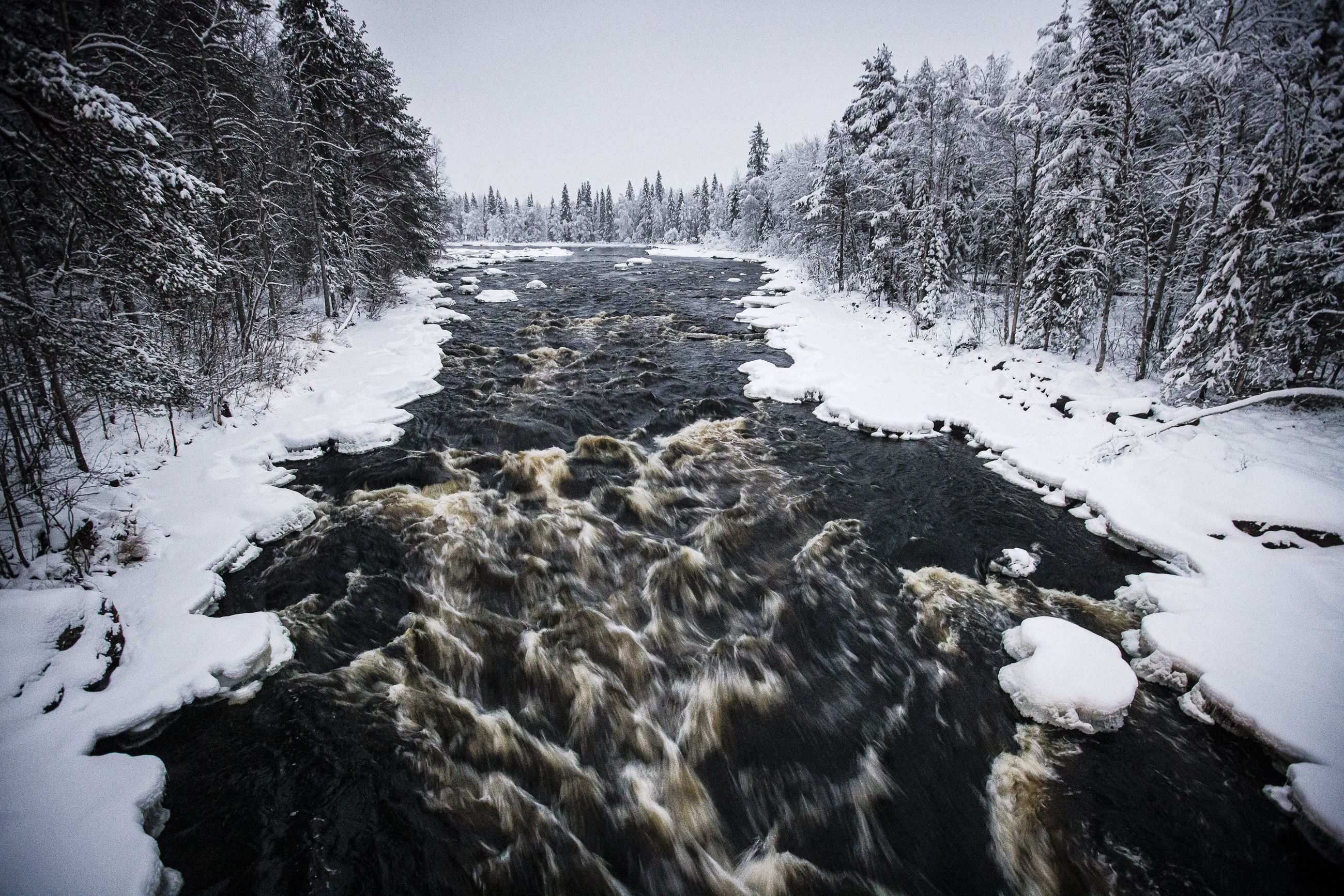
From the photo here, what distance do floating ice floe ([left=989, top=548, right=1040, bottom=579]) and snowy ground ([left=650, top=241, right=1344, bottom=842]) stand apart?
39.0 inches

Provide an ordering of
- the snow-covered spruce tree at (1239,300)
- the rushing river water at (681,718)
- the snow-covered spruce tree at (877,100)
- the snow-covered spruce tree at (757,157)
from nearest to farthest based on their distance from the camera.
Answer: the rushing river water at (681,718)
the snow-covered spruce tree at (1239,300)
the snow-covered spruce tree at (877,100)
the snow-covered spruce tree at (757,157)

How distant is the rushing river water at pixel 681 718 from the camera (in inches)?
145

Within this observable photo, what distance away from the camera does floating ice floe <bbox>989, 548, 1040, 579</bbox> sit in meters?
6.72

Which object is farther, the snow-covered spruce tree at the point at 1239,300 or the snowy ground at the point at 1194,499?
the snow-covered spruce tree at the point at 1239,300

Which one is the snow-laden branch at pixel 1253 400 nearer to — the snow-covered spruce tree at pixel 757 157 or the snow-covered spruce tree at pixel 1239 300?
the snow-covered spruce tree at pixel 1239 300

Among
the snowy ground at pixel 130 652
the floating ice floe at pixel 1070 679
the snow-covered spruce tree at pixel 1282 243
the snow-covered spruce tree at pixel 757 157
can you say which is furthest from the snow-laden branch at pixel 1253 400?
the snow-covered spruce tree at pixel 757 157

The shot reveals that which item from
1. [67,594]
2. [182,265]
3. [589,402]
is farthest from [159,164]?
[589,402]

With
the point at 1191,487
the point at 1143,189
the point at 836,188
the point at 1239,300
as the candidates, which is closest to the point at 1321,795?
the point at 1191,487

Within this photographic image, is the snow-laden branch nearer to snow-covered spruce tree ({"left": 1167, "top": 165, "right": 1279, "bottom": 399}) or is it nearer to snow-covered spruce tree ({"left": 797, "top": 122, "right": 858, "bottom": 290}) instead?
snow-covered spruce tree ({"left": 1167, "top": 165, "right": 1279, "bottom": 399})

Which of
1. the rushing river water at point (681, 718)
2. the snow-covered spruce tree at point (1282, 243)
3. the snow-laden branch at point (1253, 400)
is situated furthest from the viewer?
the snow-covered spruce tree at point (1282, 243)

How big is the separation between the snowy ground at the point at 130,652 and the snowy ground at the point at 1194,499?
27.0ft

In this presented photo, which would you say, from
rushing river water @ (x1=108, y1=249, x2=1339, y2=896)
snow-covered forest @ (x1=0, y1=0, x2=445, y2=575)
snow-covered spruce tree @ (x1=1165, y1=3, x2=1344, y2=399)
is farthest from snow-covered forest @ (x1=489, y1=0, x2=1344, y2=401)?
snow-covered forest @ (x1=0, y1=0, x2=445, y2=575)

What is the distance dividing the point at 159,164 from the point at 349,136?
1553 centimetres

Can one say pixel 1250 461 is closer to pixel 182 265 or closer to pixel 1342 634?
pixel 1342 634
